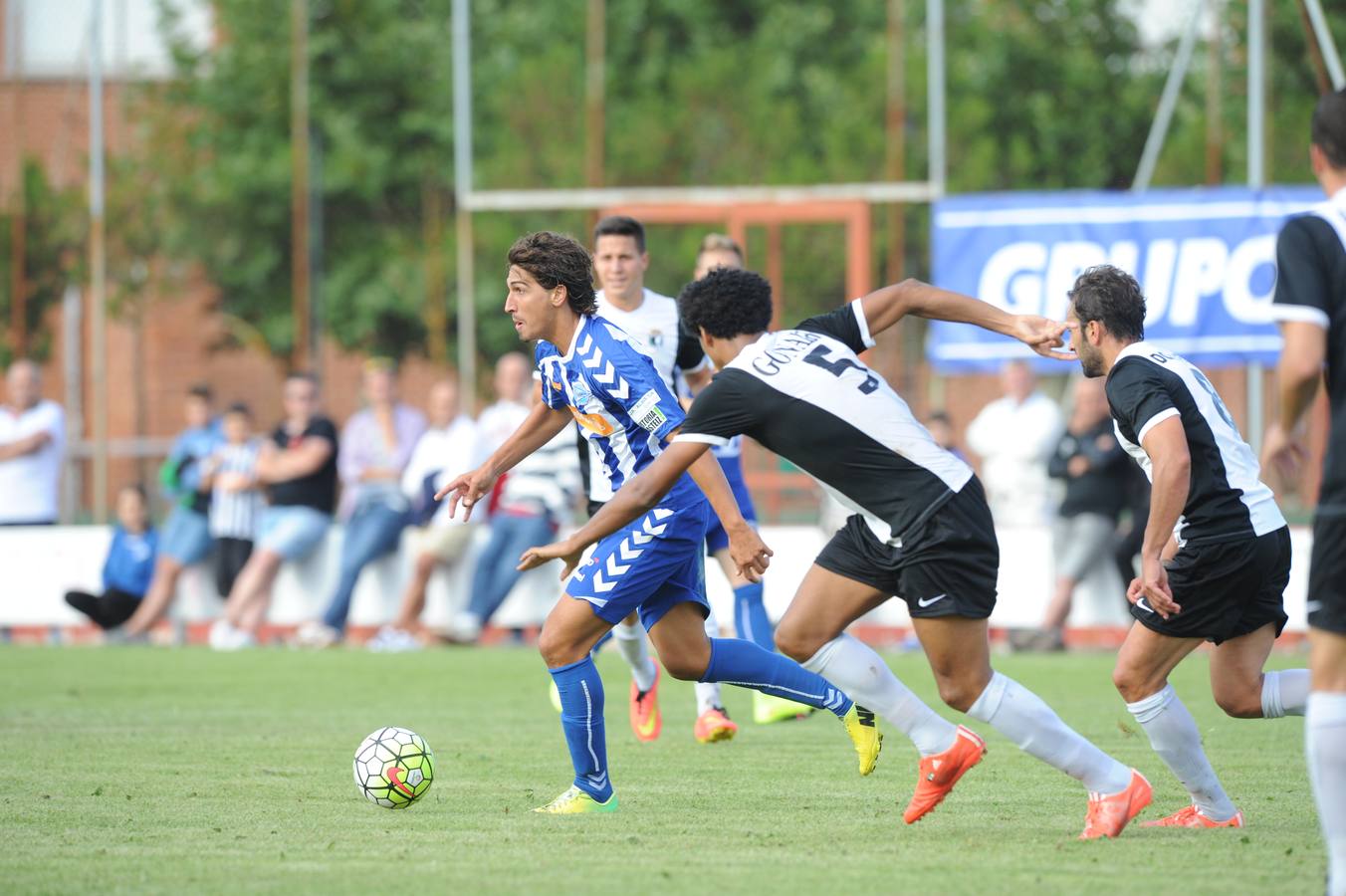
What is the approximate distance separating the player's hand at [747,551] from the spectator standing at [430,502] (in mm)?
9226

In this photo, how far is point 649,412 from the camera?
6.73m

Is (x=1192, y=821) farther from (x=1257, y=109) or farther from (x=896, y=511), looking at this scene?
(x=1257, y=109)

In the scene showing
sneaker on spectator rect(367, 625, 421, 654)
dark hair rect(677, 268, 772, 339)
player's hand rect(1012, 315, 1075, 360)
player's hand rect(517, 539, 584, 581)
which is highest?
dark hair rect(677, 268, 772, 339)

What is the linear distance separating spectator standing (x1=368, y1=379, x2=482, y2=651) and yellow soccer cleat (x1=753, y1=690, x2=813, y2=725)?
19.6ft

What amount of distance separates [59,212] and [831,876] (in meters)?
21.0

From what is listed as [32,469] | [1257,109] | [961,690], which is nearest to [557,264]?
[961,690]

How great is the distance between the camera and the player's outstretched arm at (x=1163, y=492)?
5.89 m

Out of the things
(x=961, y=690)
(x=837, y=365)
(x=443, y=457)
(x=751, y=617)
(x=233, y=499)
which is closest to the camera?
(x=961, y=690)

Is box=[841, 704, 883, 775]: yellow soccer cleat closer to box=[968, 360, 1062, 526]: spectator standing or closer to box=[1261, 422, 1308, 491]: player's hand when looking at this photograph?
box=[1261, 422, 1308, 491]: player's hand

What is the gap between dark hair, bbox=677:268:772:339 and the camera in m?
6.49

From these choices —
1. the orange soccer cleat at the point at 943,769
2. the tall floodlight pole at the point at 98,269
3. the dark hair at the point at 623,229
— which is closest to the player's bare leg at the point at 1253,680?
the orange soccer cleat at the point at 943,769

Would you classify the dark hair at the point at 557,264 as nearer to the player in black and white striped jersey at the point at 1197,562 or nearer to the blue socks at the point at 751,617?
the player in black and white striped jersey at the point at 1197,562

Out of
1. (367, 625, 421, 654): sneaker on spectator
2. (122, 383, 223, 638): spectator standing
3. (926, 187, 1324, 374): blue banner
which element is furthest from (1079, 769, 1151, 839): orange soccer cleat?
(122, 383, 223, 638): spectator standing

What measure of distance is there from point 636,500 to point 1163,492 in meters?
1.70
